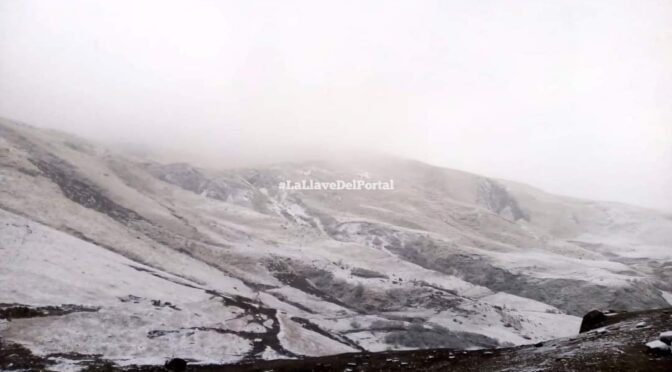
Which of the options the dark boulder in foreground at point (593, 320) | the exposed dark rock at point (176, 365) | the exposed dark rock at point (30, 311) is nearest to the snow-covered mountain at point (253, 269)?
the exposed dark rock at point (30, 311)

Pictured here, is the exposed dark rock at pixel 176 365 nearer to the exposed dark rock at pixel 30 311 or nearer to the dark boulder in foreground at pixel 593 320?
the exposed dark rock at pixel 30 311

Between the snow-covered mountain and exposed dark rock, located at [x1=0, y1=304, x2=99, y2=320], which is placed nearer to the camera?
exposed dark rock, located at [x1=0, y1=304, x2=99, y2=320]

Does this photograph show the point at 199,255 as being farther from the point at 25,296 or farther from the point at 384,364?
the point at 384,364

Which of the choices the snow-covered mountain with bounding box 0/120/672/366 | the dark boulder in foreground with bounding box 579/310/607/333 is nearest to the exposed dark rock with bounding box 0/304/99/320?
the snow-covered mountain with bounding box 0/120/672/366

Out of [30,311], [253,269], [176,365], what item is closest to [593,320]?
[176,365]

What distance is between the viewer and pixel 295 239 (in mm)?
136625

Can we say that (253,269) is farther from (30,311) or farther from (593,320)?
(593,320)

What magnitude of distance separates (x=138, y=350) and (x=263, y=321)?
77.9 ft

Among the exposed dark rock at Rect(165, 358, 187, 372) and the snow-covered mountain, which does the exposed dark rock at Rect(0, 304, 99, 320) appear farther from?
the exposed dark rock at Rect(165, 358, 187, 372)

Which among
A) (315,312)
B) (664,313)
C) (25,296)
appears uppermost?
(664,313)

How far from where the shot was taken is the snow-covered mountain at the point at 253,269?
6181 centimetres

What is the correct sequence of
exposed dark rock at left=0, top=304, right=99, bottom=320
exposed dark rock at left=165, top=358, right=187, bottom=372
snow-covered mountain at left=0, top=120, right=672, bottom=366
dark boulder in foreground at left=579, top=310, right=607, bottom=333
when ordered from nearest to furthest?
dark boulder in foreground at left=579, top=310, right=607, bottom=333
exposed dark rock at left=165, top=358, right=187, bottom=372
exposed dark rock at left=0, top=304, right=99, bottom=320
snow-covered mountain at left=0, top=120, right=672, bottom=366

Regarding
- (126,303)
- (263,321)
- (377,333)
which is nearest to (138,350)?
(126,303)

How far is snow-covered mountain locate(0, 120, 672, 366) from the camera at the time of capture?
203 feet
